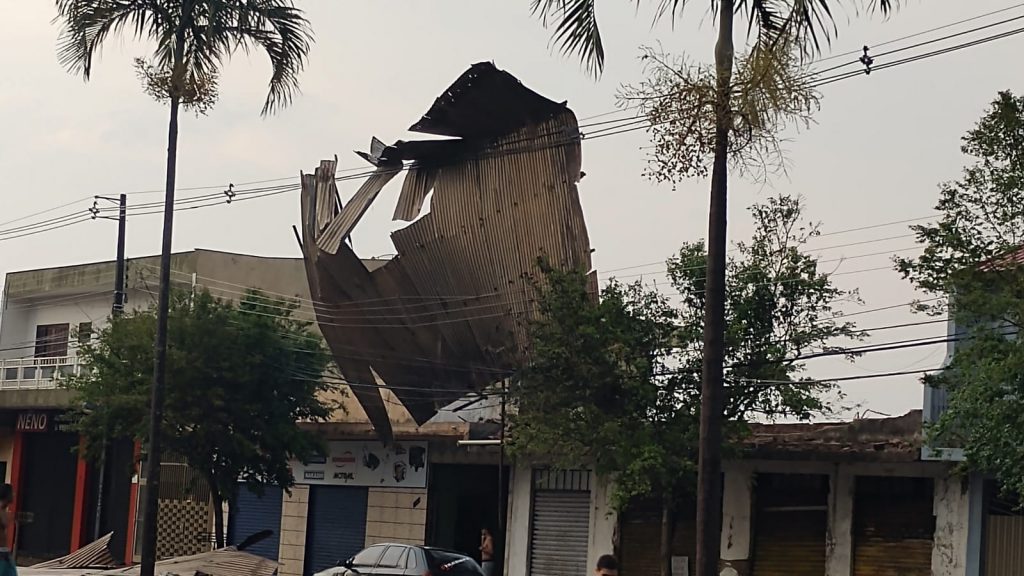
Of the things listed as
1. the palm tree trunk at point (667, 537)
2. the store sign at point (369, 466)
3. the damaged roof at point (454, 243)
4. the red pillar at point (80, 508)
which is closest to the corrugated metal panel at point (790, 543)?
the palm tree trunk at point (667, 537)

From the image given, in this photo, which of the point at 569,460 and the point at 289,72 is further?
the point at 289,72

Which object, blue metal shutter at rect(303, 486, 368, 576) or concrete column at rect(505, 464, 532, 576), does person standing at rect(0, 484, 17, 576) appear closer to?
concrete column at rect(505, 464, 532, 576)

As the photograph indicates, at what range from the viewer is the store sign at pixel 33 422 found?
4278cm

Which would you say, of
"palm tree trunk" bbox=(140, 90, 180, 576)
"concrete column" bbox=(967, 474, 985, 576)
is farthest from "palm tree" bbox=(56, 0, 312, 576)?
"concrete column" bbox=(967, 474, 985, 576)

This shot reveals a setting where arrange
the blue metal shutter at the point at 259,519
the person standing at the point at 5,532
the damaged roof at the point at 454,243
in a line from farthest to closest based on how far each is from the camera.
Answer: the blue metal shutter at the point at 259,519 < the damaged roof at the point at 454,243 < the person standing at the point at 5,532

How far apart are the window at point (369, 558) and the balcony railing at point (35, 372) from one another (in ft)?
59.2

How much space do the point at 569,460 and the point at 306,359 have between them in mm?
9908

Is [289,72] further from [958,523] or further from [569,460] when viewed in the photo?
[958,523]

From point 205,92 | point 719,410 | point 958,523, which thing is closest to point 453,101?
point 205,92

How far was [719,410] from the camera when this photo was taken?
1370 centimetres

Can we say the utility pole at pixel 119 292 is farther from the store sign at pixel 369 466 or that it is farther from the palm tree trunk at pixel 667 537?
the palm tree trunk at pixel 667 537

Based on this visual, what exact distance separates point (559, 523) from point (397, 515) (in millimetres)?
5414

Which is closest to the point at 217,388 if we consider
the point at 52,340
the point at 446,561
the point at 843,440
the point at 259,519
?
the point at 446,561

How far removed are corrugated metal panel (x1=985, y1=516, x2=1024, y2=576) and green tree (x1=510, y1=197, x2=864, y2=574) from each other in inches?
130
